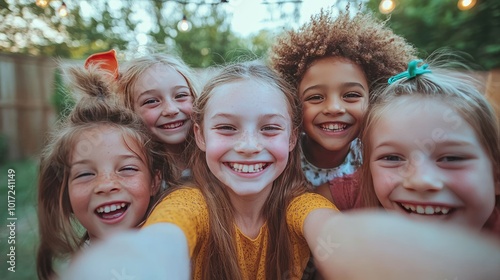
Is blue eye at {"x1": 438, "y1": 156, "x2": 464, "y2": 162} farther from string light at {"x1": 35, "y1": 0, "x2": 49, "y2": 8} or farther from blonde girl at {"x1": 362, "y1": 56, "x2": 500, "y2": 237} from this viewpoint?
string light at {"x1": 35, "y1": 0, "x2": 49, "y2": 8}

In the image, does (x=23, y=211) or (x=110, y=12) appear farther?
(x=110, y=12)

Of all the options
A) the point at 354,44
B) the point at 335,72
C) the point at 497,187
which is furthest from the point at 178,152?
the point at 497,187

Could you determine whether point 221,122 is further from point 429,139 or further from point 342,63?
point 429,139

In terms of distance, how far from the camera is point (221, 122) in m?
1.12

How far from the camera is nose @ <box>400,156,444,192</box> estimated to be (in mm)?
952

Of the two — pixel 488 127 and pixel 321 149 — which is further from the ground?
pixel 488 127

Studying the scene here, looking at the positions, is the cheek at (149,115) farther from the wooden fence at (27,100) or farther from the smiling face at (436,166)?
the smiling face at (436,166)

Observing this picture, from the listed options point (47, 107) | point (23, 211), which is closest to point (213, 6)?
point (47, 107)

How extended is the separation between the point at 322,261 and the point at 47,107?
39.0 inches

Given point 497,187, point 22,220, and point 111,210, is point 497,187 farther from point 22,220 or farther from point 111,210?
point 22,220

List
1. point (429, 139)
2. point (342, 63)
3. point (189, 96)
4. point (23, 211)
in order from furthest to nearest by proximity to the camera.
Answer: point (189, 96) → point (342, 63) → point (23, 211) → point (429, 139)

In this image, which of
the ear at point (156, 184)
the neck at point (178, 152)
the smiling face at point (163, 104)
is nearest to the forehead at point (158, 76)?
the smiling face at point (163, 104)

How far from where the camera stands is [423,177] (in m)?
0.96

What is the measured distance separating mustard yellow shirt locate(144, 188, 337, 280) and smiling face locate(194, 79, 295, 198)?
0.12 m
